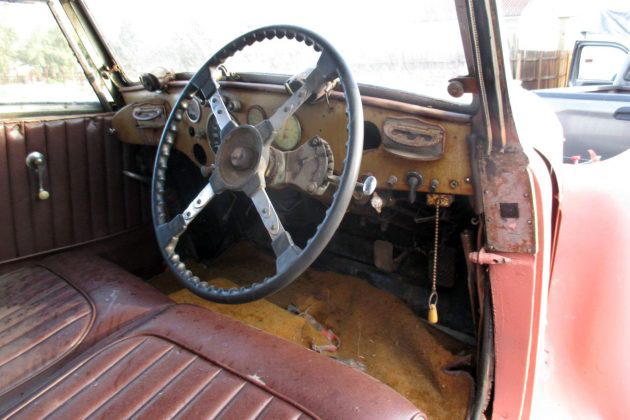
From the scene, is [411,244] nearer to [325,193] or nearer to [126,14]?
[325,193]

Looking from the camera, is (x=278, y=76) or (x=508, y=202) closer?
(x=508, y=202)

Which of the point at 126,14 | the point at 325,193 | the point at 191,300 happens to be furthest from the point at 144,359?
the point at 126,14

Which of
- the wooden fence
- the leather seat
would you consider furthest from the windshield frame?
the wooden fence

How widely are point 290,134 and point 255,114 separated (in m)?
0.20

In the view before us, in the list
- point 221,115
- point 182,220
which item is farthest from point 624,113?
point 182,220

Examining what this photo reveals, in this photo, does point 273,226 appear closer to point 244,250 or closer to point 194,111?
point 194,111

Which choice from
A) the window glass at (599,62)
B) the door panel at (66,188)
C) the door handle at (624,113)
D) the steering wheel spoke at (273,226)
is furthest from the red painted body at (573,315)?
the window glass at (599,62)

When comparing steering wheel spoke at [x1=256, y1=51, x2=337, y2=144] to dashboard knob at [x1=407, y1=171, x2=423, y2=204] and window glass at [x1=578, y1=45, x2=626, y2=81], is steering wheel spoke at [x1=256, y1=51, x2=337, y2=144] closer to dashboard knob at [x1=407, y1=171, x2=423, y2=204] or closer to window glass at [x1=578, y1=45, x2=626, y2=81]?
dashboard knob at [x1=407, y1=171, x2=423, y2=204]

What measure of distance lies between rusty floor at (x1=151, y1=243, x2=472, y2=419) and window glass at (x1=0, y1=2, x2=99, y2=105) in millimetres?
1023

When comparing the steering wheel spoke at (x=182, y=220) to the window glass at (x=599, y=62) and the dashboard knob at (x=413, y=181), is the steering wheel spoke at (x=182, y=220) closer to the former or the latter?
the dashboard knob at (x=413, y=181)

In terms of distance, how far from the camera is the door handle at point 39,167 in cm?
197

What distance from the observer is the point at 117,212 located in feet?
7.57

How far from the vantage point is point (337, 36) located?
4.72ft

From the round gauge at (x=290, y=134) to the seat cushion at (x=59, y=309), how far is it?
0.65 m
